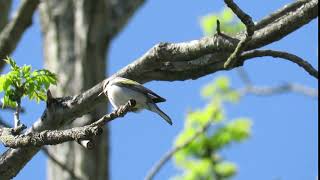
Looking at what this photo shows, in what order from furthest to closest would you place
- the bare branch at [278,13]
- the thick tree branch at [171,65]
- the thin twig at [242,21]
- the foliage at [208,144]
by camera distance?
the foliage at [208,144], the bare branch at [278,13], the thick tree branch at [171,65], the thin twig at [242,21]

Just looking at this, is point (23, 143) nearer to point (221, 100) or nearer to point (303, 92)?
point (303, 92)

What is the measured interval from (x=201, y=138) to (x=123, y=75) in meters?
7.65

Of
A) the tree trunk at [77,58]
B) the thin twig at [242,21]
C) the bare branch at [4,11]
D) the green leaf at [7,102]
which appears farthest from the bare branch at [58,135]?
the bare branch at [4,11]

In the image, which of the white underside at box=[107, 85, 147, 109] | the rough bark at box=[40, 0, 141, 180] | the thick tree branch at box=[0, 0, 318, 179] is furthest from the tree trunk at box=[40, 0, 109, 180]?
the white underside at box=[107, 85, 147, 109]

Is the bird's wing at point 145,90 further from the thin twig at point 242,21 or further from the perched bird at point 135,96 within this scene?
the thin twig at point 242,21

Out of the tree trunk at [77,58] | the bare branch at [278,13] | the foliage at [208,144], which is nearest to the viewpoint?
the bare branch at [278,13]

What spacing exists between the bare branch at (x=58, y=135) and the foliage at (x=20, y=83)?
36 cm

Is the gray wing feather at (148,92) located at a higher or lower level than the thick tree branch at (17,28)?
lower

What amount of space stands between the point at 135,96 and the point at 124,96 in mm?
83

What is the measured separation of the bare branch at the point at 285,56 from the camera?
473 centimetres

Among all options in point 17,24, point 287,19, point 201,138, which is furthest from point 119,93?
point 201,138

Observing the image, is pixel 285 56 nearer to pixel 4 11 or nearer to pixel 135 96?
pixel 135 96

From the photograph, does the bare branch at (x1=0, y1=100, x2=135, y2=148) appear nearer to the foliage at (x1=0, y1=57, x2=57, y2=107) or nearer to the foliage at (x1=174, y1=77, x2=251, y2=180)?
the foliage at (x1=0, y1=57, x2=57, y2=107)

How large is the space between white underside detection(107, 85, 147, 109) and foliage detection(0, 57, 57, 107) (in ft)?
1.93
